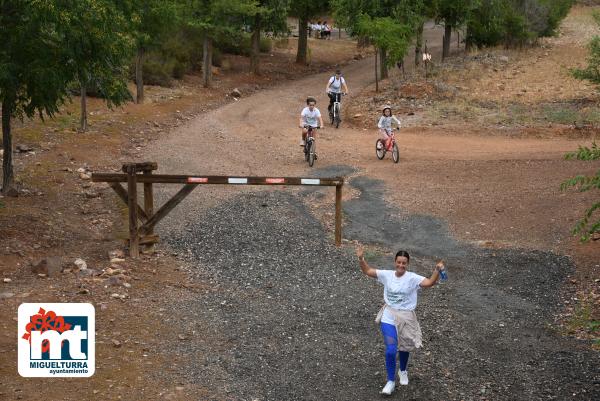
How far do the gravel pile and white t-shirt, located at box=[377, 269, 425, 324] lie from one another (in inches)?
39.7

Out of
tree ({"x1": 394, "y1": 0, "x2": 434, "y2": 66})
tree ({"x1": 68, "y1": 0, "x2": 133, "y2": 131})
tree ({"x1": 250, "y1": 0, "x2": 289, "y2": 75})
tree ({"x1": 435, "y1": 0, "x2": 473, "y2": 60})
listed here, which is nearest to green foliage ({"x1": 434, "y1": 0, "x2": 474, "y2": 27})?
tree ({"x1": 435, "y1": 0, "x2": 473, "y2": 60})

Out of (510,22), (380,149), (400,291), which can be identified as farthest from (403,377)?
(510,22)

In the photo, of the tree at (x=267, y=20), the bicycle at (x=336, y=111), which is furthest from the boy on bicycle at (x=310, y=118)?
the tree at (x=267, y=20)

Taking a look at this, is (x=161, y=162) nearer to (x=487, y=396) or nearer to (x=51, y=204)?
(x=51, y=204)

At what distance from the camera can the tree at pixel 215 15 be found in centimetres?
3438

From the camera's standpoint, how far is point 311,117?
21.2 meters

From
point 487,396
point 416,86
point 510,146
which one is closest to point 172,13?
point 416,86

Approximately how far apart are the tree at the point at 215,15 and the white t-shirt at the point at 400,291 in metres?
26.8

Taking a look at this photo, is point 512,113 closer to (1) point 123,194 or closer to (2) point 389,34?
(2) point 389,34

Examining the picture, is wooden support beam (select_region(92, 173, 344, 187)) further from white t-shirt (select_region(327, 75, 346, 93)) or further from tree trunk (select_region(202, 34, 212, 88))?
tree trunk (select_region(202, 34, 212, 88))

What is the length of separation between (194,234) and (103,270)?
2989 millimetres

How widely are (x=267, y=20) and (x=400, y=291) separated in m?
33.3

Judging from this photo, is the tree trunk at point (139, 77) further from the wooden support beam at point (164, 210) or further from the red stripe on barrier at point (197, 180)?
the red stripe on barrier at point (197, 180)

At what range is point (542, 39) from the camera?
4916cm
